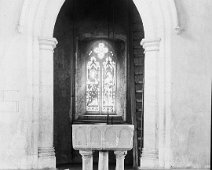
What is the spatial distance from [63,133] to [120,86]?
6.20ft

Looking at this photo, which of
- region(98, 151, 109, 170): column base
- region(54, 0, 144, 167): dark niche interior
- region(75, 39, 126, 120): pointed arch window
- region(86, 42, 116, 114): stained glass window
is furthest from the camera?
region(86, 42, 116, 114): stained glass window

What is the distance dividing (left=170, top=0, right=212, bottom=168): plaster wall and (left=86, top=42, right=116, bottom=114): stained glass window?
4268mm

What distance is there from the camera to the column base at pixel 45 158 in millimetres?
7281

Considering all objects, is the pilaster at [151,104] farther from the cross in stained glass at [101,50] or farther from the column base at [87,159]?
the cross in stained glass at [101,50]

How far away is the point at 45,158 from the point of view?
7305 mm

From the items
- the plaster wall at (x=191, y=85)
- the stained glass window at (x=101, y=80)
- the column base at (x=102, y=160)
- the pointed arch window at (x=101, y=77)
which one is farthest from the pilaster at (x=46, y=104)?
the stained glass window at (x=101, y=80)

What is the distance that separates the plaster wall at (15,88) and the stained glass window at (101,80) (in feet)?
14.0

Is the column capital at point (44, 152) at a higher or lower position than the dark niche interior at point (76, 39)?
Result: lower

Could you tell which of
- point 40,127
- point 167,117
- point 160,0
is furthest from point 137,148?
point 160,0

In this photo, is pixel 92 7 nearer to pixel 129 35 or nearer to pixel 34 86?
pixel 129 35

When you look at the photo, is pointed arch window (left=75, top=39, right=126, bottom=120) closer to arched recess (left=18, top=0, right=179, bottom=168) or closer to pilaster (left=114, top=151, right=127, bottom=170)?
arched recess (left=18, top=0, right=179, bottom=168)

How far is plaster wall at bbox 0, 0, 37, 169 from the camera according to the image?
23.9 feet

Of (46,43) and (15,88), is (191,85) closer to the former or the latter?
(46,43)

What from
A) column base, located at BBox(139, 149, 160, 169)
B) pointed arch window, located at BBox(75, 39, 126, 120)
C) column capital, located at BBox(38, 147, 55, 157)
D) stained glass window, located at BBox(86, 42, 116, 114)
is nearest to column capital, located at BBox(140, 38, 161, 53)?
column base, located at BBox(139, 149, 160, 169)
